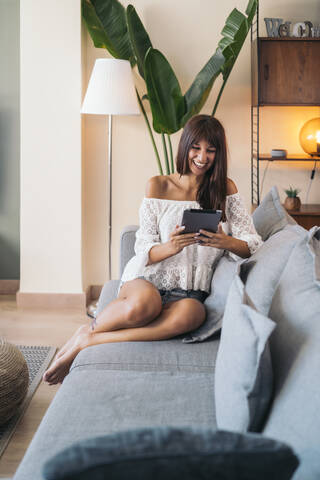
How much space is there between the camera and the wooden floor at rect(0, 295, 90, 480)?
2.19 m

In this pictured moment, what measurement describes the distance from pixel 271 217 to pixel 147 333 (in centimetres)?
78

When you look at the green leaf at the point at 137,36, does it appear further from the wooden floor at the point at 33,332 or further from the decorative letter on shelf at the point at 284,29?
the wooden floor at the point at 33,332

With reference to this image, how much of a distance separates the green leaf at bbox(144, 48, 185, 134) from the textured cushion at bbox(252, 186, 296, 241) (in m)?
1.25

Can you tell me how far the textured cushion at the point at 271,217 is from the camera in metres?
2.26

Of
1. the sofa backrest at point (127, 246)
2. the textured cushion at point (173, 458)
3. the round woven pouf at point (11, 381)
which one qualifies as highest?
the sofa backrest at point (127, 246)

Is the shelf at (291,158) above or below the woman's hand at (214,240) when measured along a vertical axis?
above

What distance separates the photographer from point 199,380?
5.14ft

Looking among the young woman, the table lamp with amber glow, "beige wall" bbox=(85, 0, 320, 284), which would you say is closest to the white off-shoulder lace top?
the young woman

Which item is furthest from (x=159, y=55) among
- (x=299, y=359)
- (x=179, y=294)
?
(x=299, y=359)

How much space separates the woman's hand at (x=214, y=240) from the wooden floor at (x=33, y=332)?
1.01 metres

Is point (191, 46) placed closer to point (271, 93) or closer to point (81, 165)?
point (271, 93)

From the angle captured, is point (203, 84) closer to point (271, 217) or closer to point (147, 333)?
point (271, 217)

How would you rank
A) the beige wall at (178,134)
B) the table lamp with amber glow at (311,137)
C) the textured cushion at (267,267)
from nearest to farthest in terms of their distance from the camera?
the textured cushion at (267,267) → the table lamp with amber glow at (311,137) → the beige wall at (178,134)

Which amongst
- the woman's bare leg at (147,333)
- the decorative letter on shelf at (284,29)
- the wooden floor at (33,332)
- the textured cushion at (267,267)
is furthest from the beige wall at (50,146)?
the textured cushion at (267,267)
